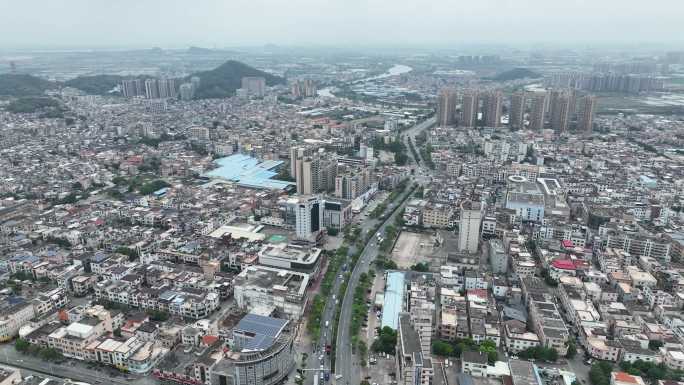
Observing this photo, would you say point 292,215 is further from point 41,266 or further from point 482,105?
point 482,105

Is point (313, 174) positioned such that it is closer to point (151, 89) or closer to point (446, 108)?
point (446, 108)

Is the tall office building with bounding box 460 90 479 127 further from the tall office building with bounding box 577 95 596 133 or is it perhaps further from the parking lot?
the parking lot

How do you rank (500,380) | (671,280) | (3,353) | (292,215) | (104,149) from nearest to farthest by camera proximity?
(500,380) → (3,353) → (671,280) → (292,215) → (104,149)

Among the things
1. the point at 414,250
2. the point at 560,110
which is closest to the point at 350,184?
the point at 414,250

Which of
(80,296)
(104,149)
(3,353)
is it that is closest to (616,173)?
(80,296)

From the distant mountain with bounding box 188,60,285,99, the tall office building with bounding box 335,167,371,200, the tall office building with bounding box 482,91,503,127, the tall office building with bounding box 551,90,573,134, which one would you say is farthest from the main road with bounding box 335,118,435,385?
the distant mountain with bounding box 188,60,285,99

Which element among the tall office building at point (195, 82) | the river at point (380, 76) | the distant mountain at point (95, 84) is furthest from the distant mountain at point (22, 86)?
the river at point (380, 76)
